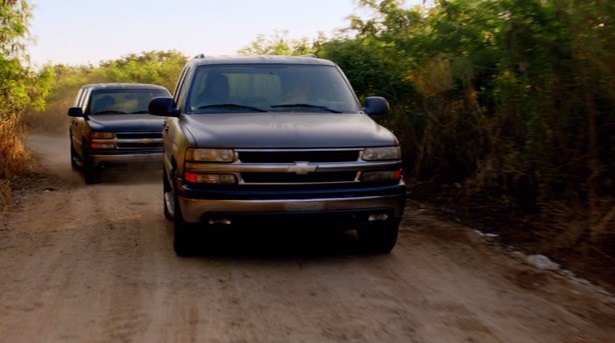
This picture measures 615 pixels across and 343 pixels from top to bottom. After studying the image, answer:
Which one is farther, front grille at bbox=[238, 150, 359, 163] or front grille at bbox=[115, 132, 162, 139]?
front grille at bbox=[115, 132, 162, 139]

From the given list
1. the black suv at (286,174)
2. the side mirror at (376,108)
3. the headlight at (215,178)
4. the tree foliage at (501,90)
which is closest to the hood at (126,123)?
the tree foliage at (501,90)

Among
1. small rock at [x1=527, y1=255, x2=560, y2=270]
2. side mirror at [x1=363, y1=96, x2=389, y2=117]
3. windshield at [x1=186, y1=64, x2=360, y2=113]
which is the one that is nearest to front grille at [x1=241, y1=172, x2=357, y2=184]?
windshield at [x1=186, y1=64, x2=360, y2=113]

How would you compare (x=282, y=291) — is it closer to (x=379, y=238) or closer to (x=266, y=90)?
(x=379, y=238)

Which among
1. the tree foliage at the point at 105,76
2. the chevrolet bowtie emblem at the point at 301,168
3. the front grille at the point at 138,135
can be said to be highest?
the chevrolet bowtie emblem at the point at 301,168

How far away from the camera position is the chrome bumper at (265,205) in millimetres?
6219

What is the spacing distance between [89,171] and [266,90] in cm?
629

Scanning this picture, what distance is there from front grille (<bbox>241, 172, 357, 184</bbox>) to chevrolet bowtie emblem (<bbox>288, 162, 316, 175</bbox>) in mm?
40

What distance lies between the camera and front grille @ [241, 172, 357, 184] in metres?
6.29

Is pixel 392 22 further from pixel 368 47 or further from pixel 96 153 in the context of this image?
pixel 96 153

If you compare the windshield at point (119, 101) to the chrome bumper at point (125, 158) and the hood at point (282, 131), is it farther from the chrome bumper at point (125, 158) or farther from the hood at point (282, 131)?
the hood at point (282, 131)

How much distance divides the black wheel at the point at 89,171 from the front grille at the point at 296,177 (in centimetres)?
726

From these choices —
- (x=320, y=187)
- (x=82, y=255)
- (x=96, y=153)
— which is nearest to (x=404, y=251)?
(x=320, y=187)

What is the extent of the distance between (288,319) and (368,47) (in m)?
8.31

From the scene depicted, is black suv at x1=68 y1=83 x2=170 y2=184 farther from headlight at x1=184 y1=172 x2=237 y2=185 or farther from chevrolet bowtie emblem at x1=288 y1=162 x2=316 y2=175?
chevrolet bowtie emblem at x1=288 y1=162 x2=316 y2=175
